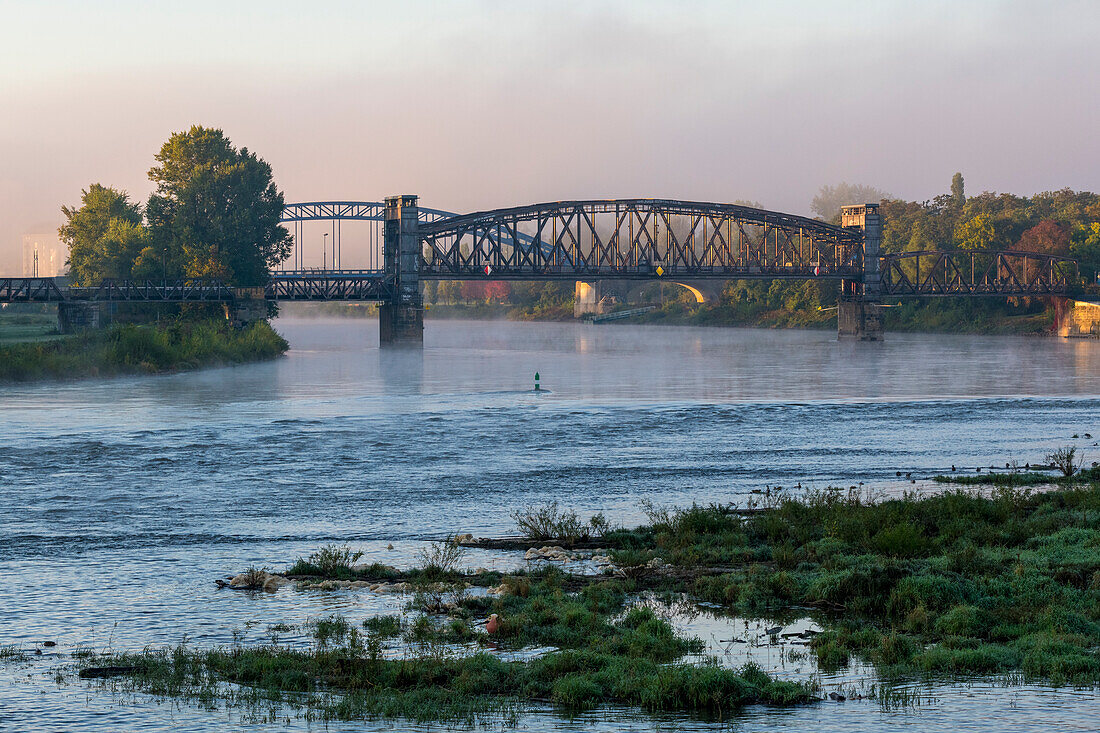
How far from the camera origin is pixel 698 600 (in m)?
18.5

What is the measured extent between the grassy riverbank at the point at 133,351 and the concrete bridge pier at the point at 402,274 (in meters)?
27.4

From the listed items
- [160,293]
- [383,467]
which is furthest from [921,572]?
[160,293]

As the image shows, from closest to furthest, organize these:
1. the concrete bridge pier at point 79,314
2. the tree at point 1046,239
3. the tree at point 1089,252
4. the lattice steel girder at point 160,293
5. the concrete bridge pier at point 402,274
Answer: the concrete bridge pier at point 79,314, the lattice steel girder at point 160,293, the concrete bridge pier at point 402,274, the tree at point 1089,252, the tree at point 1046,239

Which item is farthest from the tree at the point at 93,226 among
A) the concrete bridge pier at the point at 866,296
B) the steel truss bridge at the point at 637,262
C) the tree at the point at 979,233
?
the tree at the point at 979,233

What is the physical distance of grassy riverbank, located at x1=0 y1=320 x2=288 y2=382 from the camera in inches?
2741

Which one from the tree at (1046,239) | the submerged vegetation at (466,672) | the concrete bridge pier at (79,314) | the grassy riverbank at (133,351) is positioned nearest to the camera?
the submerged vegetation at (466,672)

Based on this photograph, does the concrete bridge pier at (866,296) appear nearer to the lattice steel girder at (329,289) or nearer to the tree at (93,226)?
the lattice steel girder at (329,289)

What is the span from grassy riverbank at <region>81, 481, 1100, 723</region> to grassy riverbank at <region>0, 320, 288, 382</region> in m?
54.4

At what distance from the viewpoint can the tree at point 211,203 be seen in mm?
Answer: 112875

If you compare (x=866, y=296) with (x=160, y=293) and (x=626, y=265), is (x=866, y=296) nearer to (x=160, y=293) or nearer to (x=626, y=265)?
(x=626, y=265)

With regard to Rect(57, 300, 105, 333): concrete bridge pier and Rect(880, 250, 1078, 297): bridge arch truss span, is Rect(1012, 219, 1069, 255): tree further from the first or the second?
Rect(57, 300, 105, 333): concrete bridge pier

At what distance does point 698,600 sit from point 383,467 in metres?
18.9

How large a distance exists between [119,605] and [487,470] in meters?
17.5

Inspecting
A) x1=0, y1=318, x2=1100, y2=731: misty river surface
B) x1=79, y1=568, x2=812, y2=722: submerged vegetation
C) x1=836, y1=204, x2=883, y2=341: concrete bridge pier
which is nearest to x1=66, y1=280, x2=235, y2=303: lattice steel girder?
x1=0, y1=318, x2=1100, y2=731: misty river surface
